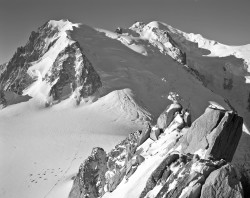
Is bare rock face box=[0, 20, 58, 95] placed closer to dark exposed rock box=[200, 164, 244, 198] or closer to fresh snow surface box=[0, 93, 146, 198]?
fresh snow surface box=[0, 93, 146, 198]

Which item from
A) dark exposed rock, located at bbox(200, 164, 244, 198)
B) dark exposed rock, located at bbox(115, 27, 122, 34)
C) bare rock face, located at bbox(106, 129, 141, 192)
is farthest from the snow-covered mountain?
dark exposed rock, located at bbox(200, 164, 244, 198)

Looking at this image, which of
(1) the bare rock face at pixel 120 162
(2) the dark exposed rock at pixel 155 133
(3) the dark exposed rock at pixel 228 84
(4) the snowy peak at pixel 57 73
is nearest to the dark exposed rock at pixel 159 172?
(1) the bare rock face at pixel 120 162

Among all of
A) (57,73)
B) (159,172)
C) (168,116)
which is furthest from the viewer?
(57,73)

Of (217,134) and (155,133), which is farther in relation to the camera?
(155,133)

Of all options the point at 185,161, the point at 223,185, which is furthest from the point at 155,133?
the point at 223,185

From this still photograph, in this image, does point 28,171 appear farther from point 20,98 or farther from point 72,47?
point 72,47

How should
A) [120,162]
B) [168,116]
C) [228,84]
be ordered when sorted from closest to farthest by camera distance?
1. [168,116]
2. [120,162]
3. [228,84]

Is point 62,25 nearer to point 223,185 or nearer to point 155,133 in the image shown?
point 155,133

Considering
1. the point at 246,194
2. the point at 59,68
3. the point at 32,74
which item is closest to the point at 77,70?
the point at 59,68

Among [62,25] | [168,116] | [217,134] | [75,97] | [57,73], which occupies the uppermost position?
[62,25]
